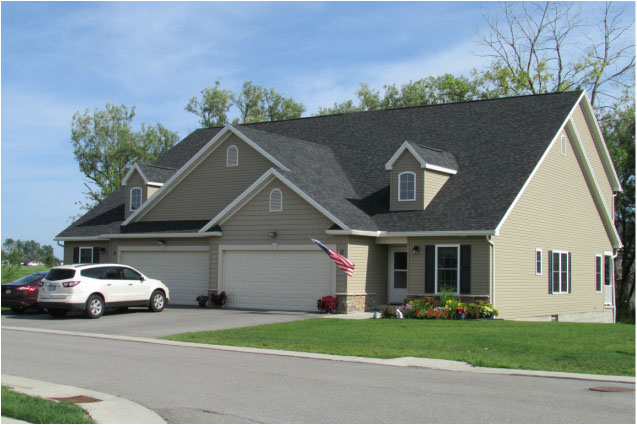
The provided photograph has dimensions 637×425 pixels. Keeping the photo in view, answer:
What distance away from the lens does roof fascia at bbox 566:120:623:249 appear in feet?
98.5

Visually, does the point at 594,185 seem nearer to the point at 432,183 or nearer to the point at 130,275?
the point at 432,183

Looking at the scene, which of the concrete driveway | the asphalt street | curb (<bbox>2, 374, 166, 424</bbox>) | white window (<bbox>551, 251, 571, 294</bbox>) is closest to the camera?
curb (<bbox>2, 374, 166, 424</bbox>)

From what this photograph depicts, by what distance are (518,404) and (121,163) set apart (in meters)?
49.8

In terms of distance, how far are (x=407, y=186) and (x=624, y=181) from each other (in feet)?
69.2

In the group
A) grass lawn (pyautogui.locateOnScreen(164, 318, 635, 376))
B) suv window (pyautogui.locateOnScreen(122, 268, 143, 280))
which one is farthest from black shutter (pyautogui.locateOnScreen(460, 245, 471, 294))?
suv window (pyautogui.locateOnScreen(122, 268, 143, 280))

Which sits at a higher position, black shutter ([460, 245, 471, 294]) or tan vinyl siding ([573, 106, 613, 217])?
tan vinyl siding ([573, 106, 613, 217])

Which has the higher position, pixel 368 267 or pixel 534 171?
pixel 534 171

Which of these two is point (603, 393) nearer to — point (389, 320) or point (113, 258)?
point (389, 320)

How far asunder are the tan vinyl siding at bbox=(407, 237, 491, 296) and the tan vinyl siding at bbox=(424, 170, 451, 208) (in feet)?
5.46

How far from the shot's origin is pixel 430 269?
992 inches

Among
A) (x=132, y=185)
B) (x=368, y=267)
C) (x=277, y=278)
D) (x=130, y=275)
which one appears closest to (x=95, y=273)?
(x=130, y=275)

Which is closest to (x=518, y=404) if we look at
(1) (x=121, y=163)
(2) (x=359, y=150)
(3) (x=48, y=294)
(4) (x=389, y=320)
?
(4) (x=389, y=320)

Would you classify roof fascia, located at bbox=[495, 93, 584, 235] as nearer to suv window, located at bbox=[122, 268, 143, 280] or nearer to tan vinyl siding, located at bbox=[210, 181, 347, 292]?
tan vinyl siding, located at bbox=[210, 181, 347, 292]

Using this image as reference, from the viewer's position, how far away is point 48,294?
23688 millimetres
